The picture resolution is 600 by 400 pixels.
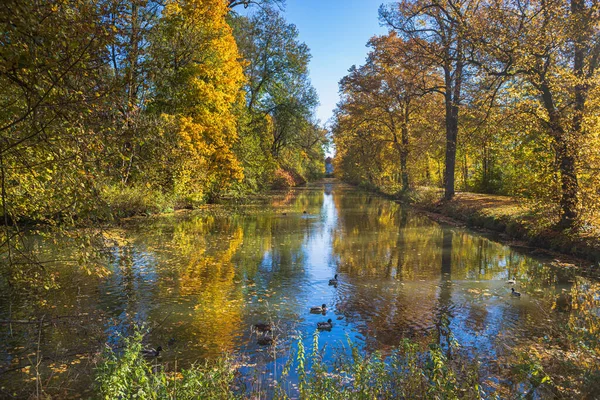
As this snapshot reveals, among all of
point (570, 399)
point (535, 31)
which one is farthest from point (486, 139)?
point (570, 399)

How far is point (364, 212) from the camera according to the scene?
27953 millimetres

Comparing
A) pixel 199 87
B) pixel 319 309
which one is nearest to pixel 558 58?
pixel 319 309

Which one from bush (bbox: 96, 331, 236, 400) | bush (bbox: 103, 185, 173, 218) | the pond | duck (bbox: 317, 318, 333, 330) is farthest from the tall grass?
bush (bbox: 103, 185, 173, 218)

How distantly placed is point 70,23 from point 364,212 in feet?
82.5

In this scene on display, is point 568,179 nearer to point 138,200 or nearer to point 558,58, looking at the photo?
point 558,58

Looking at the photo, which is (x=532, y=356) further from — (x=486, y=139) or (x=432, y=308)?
(x=486, y=139)

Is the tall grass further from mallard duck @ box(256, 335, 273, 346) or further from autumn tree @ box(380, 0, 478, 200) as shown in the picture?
autumn tree @ box(380, 0, 478, 200)

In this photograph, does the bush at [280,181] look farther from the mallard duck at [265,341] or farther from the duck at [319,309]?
the mallard duck at [265,341]

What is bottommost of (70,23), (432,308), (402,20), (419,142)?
(432,308)

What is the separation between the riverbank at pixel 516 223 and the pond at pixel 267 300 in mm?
1042

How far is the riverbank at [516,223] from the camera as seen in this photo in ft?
40.7

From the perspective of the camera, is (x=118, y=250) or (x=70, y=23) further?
(x=118, y=250)

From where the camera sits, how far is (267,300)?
29.2ft

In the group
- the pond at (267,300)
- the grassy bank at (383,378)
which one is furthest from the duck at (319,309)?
the grassy bank at (383,378)
